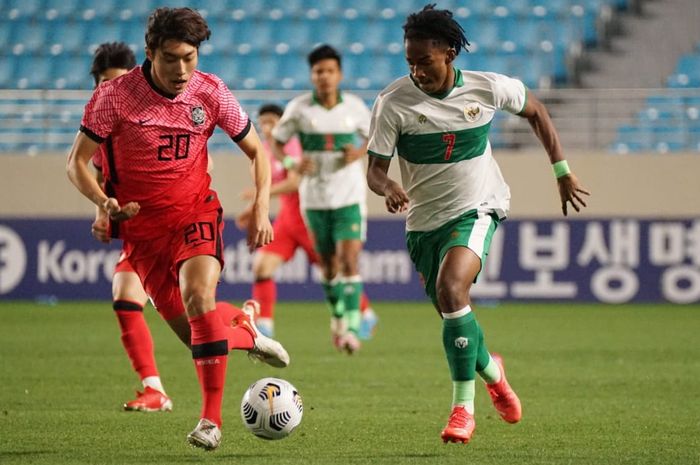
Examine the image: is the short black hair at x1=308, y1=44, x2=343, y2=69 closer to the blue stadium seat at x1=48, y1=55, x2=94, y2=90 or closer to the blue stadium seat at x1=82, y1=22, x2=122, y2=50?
the blue stadium seat at x1=48, y1=55, x2=94, y2=90

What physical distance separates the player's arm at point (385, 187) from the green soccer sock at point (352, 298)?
16.9 feet

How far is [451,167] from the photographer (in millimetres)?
7000

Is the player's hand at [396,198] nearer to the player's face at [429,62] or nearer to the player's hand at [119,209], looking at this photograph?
the player's face at [429,62]

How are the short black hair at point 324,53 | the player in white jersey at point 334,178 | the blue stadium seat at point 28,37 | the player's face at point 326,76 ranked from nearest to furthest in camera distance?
the short black hair at point 324,53 → the player's face at point 326,76 → the player in white jersey at point 334,178 → the blue stadium seat at point 28,37

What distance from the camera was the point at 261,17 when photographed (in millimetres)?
21531

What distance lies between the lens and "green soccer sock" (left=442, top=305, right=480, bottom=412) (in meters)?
6.66

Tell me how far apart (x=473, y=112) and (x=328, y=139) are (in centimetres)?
542

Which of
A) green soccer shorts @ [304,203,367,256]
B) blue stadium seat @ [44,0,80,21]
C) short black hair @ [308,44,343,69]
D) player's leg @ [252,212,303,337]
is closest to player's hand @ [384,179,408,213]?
short black hair @ [308,44,343,69]

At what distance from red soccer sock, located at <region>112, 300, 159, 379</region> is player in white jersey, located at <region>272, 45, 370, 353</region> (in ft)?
13.0

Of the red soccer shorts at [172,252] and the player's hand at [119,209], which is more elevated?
the player's hand at [119,209]

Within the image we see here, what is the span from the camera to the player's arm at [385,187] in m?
6.42

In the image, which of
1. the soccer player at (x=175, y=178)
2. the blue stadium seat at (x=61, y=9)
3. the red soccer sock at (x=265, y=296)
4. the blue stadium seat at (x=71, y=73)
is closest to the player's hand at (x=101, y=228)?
the soccer player at (x=175, y=178)

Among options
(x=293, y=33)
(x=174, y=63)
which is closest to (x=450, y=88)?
(x=174, y=63)

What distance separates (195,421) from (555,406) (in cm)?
221
